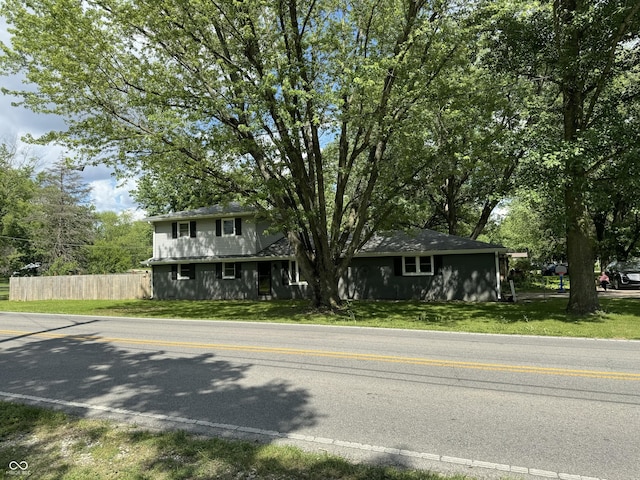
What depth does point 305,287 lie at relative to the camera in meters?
24.6

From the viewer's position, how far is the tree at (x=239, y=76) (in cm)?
1320

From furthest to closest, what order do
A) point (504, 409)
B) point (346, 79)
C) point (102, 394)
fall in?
point (346, 79) → point (102, 394) → point (504, 409)

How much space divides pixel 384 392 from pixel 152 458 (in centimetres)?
311

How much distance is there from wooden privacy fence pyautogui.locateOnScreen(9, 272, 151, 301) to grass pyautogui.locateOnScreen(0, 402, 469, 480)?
1005 inches

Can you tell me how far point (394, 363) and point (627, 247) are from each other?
33132 millimetres

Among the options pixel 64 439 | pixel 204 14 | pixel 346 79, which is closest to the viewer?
pixel 64 439

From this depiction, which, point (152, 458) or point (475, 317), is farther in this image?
point (475, 317)

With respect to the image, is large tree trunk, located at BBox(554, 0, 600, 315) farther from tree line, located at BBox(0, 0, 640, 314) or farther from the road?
the road

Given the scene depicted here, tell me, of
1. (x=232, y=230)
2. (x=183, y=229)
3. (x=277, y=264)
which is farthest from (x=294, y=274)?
(x=183, y=229)

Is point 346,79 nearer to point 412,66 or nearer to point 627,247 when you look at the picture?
point 412,66

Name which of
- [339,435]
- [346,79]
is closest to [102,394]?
[339,435]

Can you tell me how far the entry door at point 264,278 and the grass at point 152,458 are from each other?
814 inches

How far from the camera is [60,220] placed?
42.5 meters

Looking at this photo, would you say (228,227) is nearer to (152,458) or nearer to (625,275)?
(152,458)
